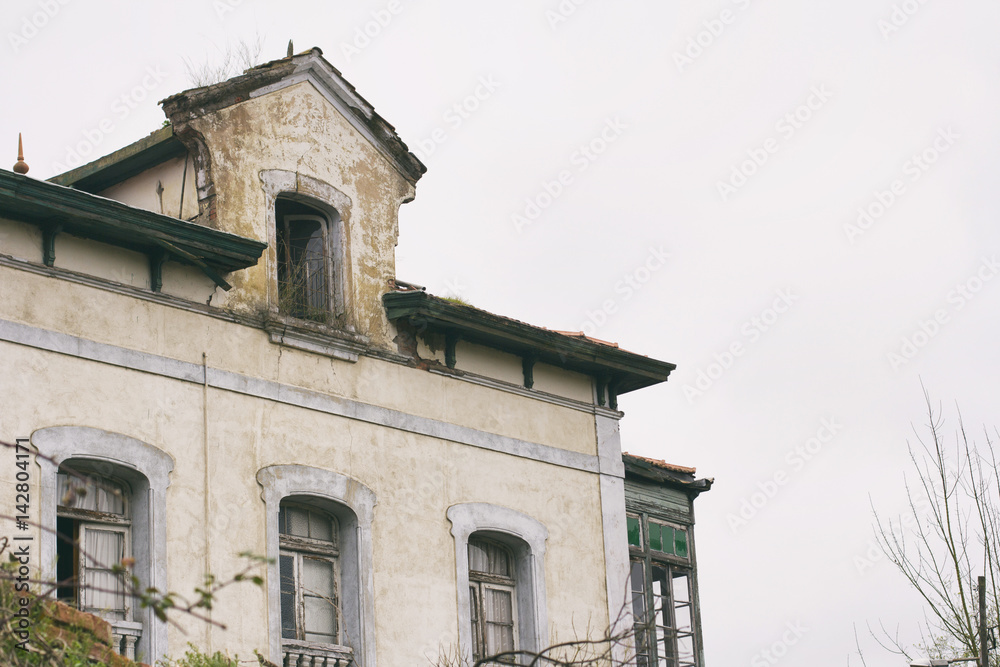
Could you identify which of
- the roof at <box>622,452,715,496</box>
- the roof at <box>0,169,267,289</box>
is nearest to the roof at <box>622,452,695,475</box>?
the roof at <box>622,452,715,496</box>

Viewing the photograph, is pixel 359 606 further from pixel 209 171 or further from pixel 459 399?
pixel 209 171

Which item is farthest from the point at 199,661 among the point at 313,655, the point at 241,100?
the point at 241,100

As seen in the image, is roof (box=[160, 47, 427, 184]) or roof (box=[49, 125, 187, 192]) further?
roof (box=[49, 125, 187, 192])

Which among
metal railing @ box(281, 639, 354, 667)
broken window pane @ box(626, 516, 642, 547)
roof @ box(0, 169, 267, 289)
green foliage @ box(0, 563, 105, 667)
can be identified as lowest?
green foliage @ box(0, 563, 105, 667)

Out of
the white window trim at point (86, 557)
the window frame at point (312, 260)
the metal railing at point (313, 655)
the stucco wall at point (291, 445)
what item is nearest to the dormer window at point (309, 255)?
the window frame at point (312, 260)

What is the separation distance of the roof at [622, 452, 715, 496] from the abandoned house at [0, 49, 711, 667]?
0.05m

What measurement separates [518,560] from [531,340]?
2514 mm

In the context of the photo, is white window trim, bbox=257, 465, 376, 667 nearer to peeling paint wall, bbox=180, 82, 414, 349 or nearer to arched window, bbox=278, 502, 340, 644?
arched window, bbox=278, 502, 340, 644

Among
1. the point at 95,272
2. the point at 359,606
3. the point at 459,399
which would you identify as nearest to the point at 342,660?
the point at 359,606

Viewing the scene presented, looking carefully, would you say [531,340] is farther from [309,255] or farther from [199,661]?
[199,661]

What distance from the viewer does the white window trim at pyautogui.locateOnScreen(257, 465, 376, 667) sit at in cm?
1393

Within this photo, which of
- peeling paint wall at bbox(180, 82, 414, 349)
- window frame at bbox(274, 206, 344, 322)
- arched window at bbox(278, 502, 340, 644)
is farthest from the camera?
window frame at bbox(274, 206, 344, 322)

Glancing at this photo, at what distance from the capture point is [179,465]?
13406 mm

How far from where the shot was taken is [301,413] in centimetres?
1457
